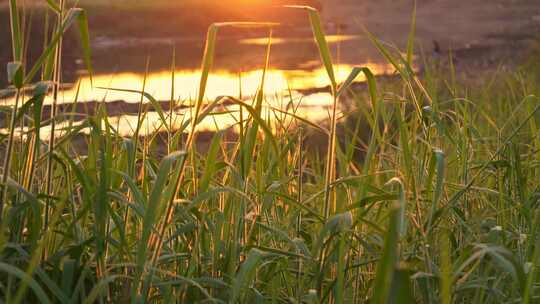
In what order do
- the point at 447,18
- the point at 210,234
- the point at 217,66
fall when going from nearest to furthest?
the point at 210,234
the point at 217,66
the point at 447,18

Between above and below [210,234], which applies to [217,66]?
below

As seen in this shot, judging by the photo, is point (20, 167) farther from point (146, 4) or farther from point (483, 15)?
point (483, 15)

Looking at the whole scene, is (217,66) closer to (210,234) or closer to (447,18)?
(210,234)

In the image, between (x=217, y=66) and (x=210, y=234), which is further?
(x=217, y=66)

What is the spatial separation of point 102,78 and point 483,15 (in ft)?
64.4

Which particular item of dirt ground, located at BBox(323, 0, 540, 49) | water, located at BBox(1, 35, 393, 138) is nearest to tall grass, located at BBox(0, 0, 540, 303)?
water, located at BBox(1, 35, 393, 138)

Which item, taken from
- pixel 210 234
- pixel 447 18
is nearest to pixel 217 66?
pixel 210 234

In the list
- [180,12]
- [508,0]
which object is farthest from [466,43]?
[508,0]

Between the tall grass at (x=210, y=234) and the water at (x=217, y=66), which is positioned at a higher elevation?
the tall grass at (x=210, y=234)

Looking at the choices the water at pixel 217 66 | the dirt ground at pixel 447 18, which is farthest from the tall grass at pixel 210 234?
the dirt ground at pixel 447 18

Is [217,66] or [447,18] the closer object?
[217,66]

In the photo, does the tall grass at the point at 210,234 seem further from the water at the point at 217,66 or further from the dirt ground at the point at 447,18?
the dirt ground at the point at 447,18

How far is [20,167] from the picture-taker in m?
1.38

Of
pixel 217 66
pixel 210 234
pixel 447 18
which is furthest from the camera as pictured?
pixel 447 18
